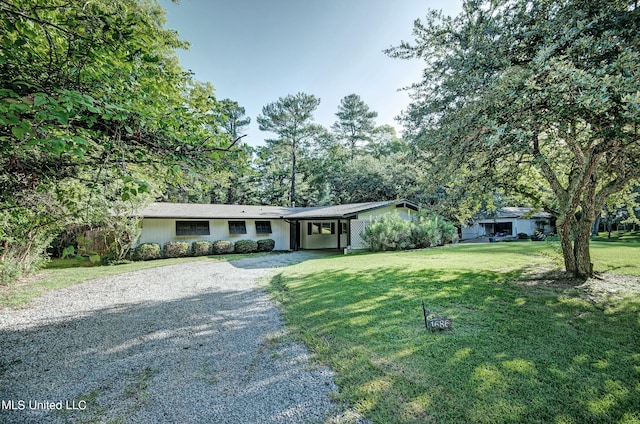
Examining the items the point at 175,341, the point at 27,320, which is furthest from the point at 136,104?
the point at 27,320

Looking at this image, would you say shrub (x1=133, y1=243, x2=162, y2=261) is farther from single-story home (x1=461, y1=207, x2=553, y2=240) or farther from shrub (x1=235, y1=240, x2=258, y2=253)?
single-story home (x1=461, y1=207, x2=553, y2=240)

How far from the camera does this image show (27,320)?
520 centimetres

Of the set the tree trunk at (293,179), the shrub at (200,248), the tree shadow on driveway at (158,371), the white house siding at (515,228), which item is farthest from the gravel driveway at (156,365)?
the white house siding at (515,228)

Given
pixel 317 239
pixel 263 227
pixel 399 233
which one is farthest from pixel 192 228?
pixel 399 233

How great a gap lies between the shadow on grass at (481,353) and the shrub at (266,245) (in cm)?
1131

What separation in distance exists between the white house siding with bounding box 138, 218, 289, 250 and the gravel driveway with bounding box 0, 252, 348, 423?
8.82 meters

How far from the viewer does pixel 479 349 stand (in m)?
3.55

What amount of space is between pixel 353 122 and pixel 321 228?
2058 cm

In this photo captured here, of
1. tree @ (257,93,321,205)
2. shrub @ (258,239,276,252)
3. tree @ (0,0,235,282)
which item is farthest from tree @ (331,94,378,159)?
tree @ (0,0,235,282)

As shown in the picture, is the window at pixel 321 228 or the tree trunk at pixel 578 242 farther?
the window at pixel 321 228

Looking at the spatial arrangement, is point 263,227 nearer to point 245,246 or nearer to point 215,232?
point 245,246

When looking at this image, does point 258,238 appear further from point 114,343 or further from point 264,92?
point 114,343

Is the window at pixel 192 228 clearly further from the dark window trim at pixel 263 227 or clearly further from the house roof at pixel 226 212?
the dark window trim at pixel 263 227

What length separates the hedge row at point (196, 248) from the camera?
13.6 m
